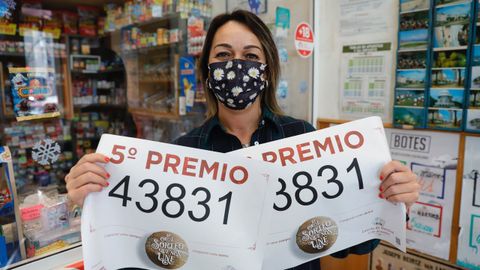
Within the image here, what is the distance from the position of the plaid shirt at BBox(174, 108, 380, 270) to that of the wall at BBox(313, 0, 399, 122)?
1121 mm

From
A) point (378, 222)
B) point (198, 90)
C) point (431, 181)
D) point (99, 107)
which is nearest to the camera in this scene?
point (378, 222)

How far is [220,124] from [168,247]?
0.53 meters

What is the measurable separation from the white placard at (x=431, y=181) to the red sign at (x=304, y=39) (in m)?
0.78

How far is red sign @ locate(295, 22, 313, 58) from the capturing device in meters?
2.33

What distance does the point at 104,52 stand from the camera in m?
2.96

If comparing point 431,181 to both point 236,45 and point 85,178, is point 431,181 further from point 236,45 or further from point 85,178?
point 85,178

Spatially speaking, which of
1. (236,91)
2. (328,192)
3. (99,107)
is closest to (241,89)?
(236,91)

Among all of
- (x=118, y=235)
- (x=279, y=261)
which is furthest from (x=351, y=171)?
(x=118, y=235)

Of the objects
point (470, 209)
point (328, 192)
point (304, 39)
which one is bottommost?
point (470, 209)

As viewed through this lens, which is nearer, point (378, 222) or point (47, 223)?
point (378, 222)

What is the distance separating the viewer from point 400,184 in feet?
3.41

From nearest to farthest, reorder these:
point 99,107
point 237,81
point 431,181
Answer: point 237,81, point 431,181, point 99,107

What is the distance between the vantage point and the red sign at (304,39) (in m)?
2.33

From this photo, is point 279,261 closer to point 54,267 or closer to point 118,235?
point 118,235
